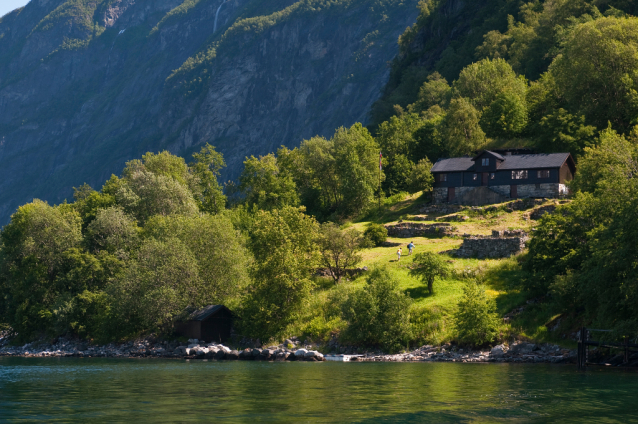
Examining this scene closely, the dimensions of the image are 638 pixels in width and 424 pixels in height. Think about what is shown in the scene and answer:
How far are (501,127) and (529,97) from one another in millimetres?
8856

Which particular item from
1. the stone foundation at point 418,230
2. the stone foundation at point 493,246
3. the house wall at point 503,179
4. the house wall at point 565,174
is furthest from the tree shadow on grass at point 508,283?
the house wall at point 565,174

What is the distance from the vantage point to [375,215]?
4080 inches

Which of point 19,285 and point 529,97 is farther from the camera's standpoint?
point 529,97

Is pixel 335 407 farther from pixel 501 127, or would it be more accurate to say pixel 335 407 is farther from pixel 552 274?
pixel 501 127

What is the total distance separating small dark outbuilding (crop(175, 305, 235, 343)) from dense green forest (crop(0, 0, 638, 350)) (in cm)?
163

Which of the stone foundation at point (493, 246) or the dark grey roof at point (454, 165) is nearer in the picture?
the stone foundation at point (493, 246)

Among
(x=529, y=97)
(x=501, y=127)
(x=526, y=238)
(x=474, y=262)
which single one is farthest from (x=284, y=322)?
(x=529, y=97)

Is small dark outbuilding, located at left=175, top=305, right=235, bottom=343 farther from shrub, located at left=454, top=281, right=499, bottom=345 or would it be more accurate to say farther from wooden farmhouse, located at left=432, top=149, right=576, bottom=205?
wooden farmhouse, located at left=432, top=149, right=576, bottom=205

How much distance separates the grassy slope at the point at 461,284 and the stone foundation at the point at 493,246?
4.50ft

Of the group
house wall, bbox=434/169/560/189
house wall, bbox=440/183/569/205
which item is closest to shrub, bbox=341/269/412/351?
house wall, bbox=440/183/569/205

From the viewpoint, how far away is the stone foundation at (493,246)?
73.1m

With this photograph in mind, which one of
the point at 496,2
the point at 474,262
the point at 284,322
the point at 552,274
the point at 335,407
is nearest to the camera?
the point at 335,407

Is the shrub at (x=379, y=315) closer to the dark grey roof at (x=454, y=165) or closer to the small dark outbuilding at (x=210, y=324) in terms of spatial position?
the small dark outbuilding at (x=210, y=324)

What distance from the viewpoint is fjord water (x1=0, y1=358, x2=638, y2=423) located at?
2772 cm
